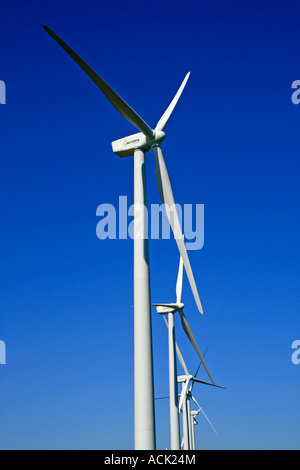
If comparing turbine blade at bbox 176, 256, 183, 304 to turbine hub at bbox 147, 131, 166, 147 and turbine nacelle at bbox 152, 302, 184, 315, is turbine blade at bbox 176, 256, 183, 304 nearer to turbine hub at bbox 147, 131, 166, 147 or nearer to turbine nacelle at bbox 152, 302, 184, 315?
turbine nacelle at bbox 152, 302, 184, 315

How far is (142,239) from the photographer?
18438 mm

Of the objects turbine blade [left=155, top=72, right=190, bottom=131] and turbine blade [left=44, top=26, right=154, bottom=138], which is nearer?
turbine blade [left=44, top=26, right=154, bottom=138]

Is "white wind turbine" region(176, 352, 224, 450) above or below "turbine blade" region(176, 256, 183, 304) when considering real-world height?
below

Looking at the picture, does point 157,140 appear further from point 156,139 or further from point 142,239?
point 142,239

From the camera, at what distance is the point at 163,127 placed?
23.4m

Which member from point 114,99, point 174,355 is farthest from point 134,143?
point 174,355

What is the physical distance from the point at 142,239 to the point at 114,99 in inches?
232

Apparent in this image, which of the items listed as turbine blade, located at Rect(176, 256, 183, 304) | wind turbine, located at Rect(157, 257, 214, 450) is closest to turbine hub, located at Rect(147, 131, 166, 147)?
wind turbine, located at Rect(157, 257, 214, 450)

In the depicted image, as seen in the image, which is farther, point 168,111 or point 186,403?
point 186,403

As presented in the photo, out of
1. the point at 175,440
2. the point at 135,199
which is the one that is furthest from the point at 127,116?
the point at 175,440

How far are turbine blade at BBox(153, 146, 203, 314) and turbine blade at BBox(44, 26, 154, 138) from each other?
1.25 metres

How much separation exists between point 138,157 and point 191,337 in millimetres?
17660

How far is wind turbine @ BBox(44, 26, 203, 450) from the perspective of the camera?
653 inches
